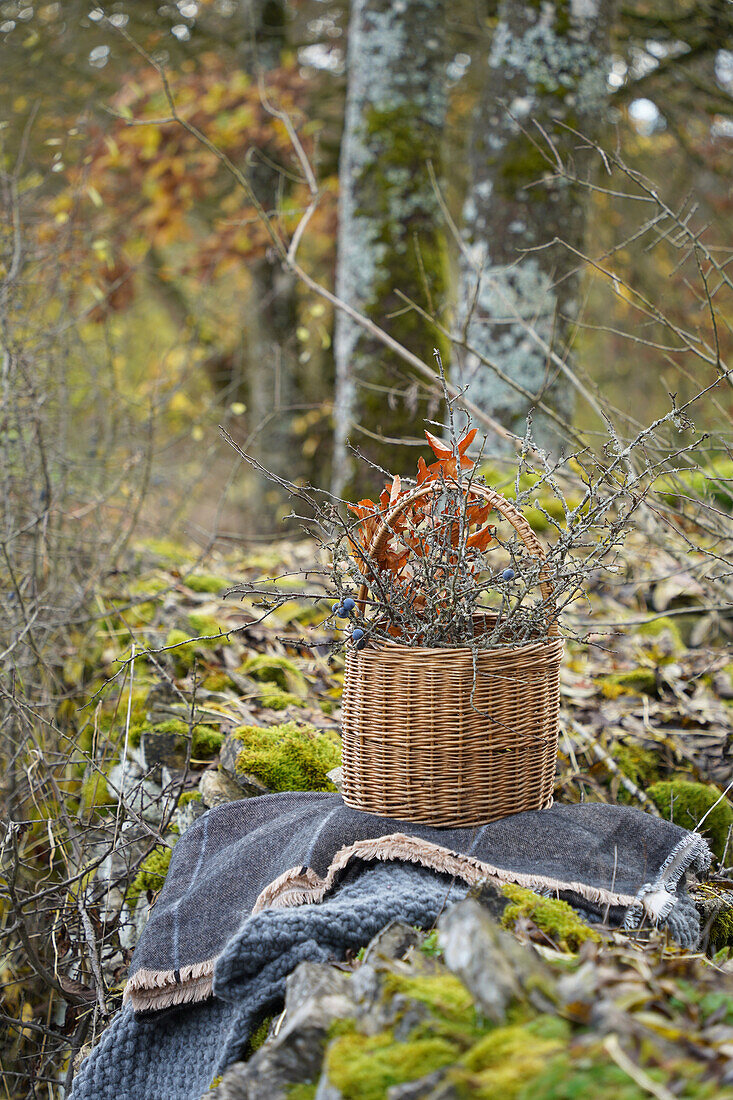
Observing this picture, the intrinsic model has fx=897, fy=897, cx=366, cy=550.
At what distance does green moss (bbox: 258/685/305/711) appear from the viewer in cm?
328

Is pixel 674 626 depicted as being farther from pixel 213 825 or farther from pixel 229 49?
pixel 229 49

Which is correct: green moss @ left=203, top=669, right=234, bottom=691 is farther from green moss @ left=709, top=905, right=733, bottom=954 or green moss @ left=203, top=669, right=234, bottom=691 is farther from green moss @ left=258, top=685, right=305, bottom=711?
green moss @ left=709, top=905, right=733, bottom=954

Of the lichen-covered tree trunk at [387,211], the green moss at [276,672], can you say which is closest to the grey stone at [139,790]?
the green moss at [276,672]

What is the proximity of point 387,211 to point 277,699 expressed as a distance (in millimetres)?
3329

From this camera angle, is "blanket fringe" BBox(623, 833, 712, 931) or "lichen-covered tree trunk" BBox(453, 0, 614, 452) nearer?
"blanket fringe" BBox(623, 833, 712, 931)

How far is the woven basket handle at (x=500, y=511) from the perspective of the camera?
2094 mm

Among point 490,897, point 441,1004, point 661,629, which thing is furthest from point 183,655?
point 441,1004

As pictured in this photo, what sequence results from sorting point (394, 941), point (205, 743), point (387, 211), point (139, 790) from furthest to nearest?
point (387, 211) → point (205, 743) → point (139, 790) → point (394, 941)

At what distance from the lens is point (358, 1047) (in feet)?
3.85

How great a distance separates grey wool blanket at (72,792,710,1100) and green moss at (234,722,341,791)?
0.43m

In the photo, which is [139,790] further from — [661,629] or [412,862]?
[661,629]

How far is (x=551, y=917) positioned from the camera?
1.67 meters

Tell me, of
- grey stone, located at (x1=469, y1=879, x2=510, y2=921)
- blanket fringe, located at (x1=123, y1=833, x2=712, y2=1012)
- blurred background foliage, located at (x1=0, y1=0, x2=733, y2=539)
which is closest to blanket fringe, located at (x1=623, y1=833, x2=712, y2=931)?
blanket fringe, located at (x1=123, y1=833, x2=712, y2=1012)

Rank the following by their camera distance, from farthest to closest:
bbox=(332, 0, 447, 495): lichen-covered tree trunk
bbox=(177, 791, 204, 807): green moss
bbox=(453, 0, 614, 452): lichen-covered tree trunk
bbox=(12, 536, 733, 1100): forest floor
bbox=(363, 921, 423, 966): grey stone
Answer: bbox=(332, 0, 447, 495): lichen-covered tree trunk, bbox=(453, 0, 614, 452): lichen-covered tree trunk, bbox=(177, 791, 204, 807): green moss, bbox=(363, 921, 423, 966): grey stone, bbox=(12, 536, 733, 1100): forest floor
